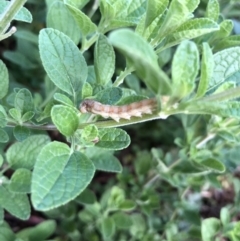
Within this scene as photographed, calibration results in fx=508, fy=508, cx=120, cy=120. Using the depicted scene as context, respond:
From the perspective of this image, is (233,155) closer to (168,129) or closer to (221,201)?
(168,129)

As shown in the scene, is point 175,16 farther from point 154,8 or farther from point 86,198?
point 86,198

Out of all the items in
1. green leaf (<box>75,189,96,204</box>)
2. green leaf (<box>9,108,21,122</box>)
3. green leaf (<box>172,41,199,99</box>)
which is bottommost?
green leaf (<box>75,189,96,204</box>)

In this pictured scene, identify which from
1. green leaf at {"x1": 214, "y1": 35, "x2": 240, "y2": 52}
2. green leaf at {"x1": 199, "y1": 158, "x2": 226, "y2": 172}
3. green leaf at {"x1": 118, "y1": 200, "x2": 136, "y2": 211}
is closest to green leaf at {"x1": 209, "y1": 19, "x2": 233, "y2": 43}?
green leaf at {"x1": 214, "y1": 35, "x2": 240, "y2": 52}

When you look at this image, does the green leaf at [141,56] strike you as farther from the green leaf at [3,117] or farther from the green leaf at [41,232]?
the green leaf at [41,232]

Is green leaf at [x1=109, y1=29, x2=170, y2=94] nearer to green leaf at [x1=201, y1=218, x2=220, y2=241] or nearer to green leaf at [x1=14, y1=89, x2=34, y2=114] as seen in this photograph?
green leaf at [x1=14, y1=89, x2=34, y2=114]

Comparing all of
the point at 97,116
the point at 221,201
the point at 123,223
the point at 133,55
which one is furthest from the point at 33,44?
the point at 133,55

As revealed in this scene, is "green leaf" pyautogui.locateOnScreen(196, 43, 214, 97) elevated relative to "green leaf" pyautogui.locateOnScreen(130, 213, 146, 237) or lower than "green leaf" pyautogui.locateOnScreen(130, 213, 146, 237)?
elevated

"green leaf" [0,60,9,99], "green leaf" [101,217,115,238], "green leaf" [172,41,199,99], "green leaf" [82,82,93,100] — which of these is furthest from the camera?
"green leaf" [101,217,115,238]
